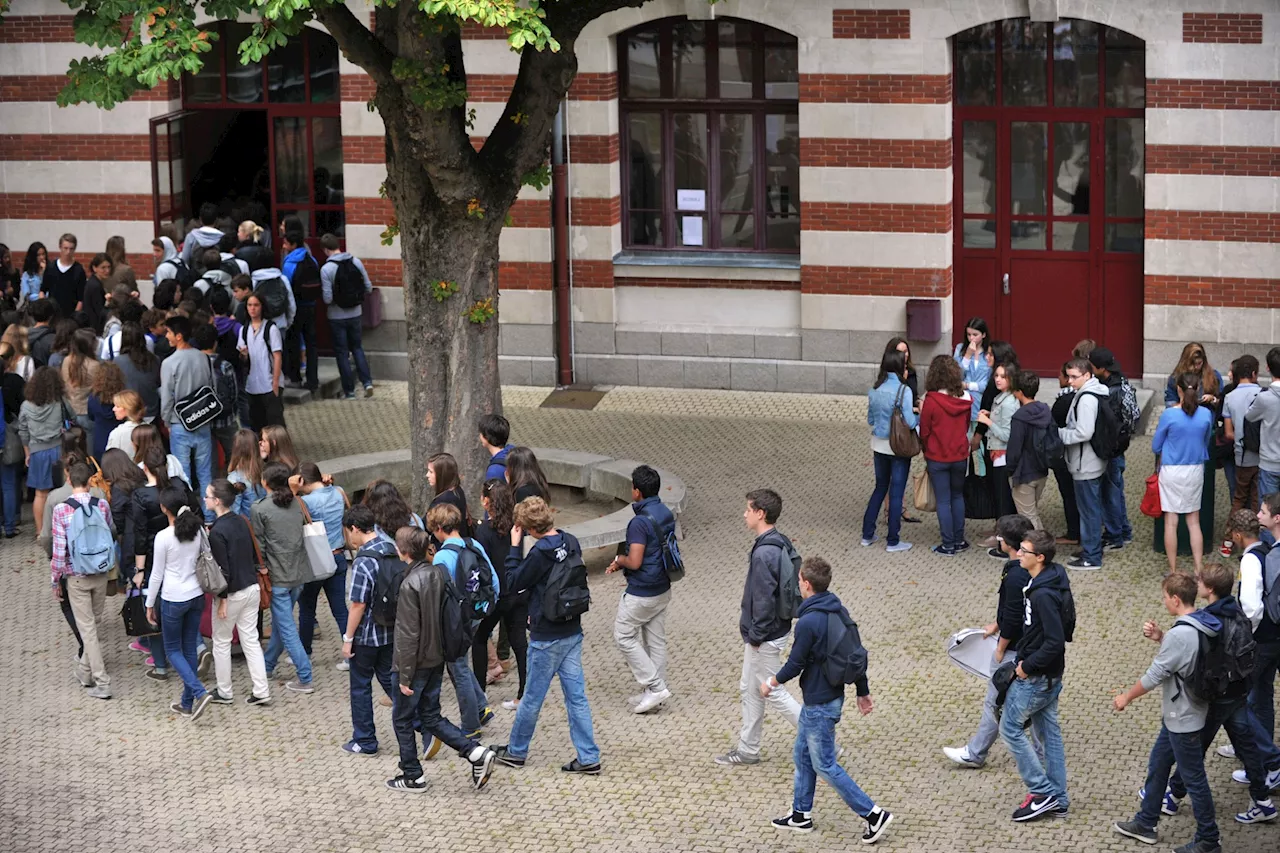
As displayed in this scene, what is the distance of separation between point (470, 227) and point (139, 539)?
3.75m

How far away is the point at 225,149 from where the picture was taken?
21.6 metres

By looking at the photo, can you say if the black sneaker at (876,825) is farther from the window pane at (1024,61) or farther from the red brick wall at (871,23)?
the window pane at (1024,61)

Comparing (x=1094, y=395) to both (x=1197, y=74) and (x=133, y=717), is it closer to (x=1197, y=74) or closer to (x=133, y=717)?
(x=1197, y=74)

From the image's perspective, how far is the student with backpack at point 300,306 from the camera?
63.3ft

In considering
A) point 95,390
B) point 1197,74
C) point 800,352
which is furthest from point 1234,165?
point 95,390

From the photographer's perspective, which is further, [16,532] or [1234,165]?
[1234,165]

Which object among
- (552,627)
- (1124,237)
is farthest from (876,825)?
(1124,237)

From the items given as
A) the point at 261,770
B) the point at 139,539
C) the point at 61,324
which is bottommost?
the point at 261,770

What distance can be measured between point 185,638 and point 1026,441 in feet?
20.3

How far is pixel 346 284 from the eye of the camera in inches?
766

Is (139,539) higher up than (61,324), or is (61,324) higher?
(61,324)

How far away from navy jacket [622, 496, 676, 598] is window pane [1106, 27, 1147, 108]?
30.7 feet

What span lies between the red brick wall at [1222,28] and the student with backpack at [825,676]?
9.99 meters

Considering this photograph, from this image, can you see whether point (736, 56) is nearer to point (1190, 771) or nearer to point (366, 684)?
point (366, 684)
